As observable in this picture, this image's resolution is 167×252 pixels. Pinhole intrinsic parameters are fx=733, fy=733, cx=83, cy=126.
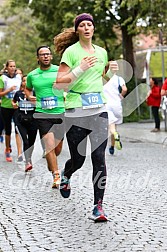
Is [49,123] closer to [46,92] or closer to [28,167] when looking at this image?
[46,92]

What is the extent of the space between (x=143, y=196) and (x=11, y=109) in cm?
566

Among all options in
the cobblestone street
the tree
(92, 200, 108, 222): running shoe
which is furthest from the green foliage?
the tree

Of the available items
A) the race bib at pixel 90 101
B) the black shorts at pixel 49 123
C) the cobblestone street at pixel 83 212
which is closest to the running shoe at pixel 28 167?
the cobblestone street at pixel 83 212

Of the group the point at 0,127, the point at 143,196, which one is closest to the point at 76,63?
the point at 143,196

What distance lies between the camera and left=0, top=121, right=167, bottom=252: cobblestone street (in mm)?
5887

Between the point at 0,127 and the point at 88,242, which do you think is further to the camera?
the point at 0,127

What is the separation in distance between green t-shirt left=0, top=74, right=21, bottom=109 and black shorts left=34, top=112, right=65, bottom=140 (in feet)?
13.2

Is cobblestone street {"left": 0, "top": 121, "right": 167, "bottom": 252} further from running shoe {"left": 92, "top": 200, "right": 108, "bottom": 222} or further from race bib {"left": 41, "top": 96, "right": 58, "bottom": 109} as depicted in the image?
race bib {"left": 41, "top": 96, "right": 58, "bottom": 109}

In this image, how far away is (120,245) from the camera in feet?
18.9

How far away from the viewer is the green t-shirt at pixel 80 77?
6926 mm

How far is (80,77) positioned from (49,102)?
9.00 feet

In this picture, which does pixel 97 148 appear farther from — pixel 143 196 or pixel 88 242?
pixel 143 196

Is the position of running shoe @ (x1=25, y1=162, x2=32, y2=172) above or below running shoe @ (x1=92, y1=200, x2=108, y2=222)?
below

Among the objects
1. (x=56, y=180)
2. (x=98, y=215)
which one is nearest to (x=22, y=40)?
(x=56, y=180)
